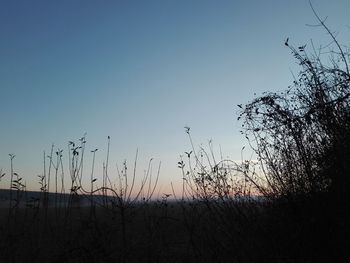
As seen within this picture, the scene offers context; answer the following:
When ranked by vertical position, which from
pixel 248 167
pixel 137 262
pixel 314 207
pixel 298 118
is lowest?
pixel 137 262

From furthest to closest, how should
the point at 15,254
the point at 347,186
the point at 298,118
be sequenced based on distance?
the point at 15,254 → the point at 298,118 → the point at 347,186

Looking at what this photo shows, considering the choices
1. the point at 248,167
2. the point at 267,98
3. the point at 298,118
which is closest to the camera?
the point at 298,118

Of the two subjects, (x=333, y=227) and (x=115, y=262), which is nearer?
(x=333, y=227)

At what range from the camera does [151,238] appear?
5926 mm

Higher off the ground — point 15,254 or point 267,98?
point 267,98

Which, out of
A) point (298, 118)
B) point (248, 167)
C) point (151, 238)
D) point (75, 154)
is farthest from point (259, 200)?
point (75, 154)

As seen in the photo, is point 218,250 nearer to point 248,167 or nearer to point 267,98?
point 248,167

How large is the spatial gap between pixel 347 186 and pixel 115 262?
9.44 ft

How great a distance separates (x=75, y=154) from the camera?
5984 millimetres

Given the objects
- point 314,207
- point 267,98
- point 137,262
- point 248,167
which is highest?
point 267,98

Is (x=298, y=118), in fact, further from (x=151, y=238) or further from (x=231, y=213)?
(x=151, y=238)

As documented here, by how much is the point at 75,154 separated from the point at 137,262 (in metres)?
1.68

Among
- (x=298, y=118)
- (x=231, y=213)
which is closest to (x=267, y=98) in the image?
(x=298, y=118)

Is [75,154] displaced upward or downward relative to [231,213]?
upward
